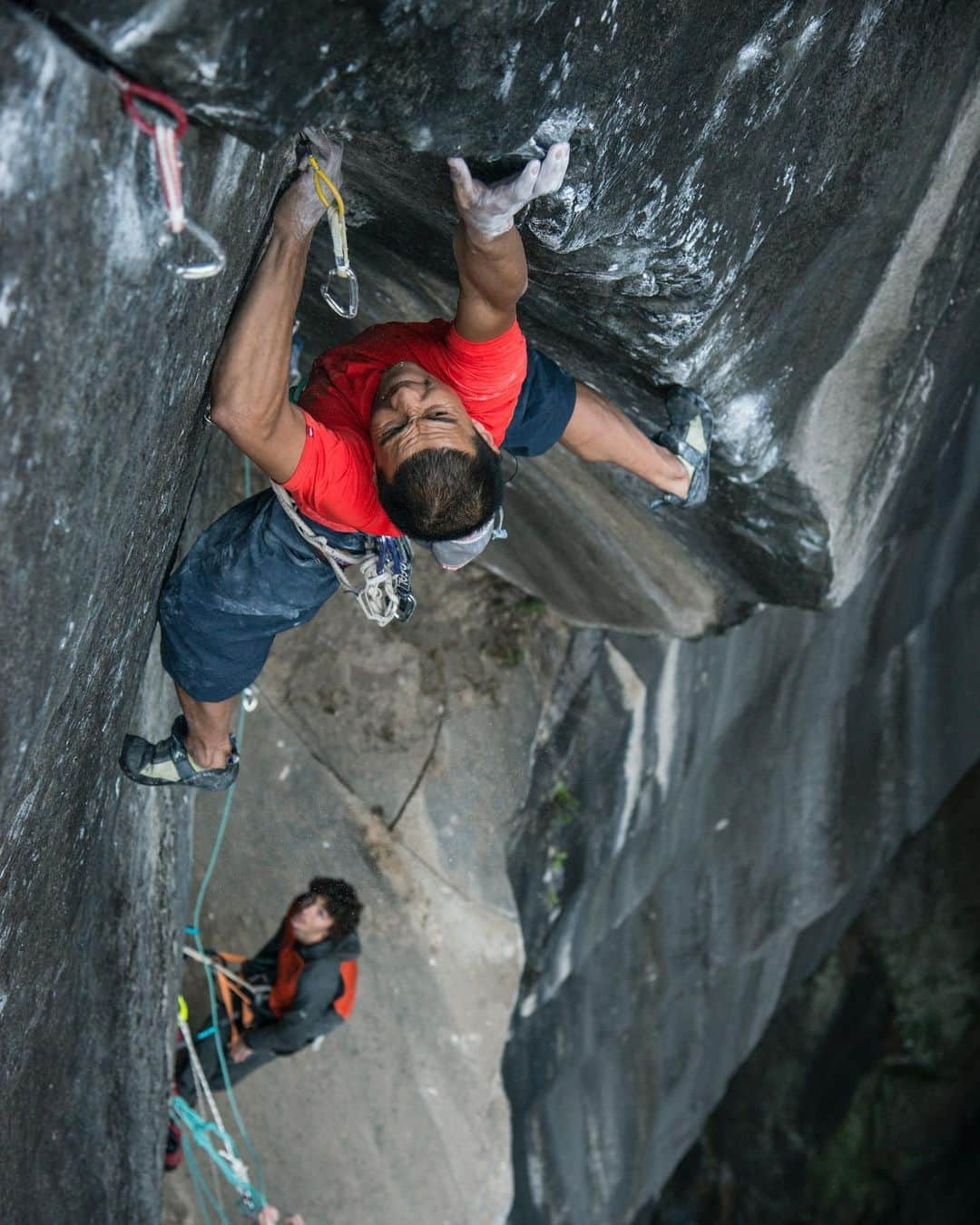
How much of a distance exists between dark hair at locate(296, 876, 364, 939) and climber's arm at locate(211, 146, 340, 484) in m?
2.43

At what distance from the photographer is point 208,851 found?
522 centimetres

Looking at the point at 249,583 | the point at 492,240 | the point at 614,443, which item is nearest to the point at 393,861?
the point at 614,443

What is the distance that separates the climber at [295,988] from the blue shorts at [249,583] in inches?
64.9

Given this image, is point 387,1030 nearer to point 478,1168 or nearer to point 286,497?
point 478,1168

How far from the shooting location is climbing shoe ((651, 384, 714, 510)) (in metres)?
3.14

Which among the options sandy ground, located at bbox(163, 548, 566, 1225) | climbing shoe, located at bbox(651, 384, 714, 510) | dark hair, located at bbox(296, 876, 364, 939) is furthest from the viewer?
sandy ground, located at bbox(163, 548, 566, 1225)

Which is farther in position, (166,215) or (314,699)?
(314,699)

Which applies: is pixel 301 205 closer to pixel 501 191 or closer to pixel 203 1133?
pixel 501 191

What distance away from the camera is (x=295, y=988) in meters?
4.45

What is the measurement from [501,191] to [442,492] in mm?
534

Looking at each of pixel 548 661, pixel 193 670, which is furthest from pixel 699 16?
pixel 548 661

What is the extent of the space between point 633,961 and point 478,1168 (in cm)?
129

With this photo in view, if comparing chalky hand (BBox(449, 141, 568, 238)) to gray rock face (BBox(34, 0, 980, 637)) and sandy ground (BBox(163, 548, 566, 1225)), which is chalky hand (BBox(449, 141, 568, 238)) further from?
sandy ground (BBox(163, 548, 566, 1225))

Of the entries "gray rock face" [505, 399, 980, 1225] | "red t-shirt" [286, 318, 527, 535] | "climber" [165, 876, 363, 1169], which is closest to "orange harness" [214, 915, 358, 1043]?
"climber" [165, 876, 363, 1169]
